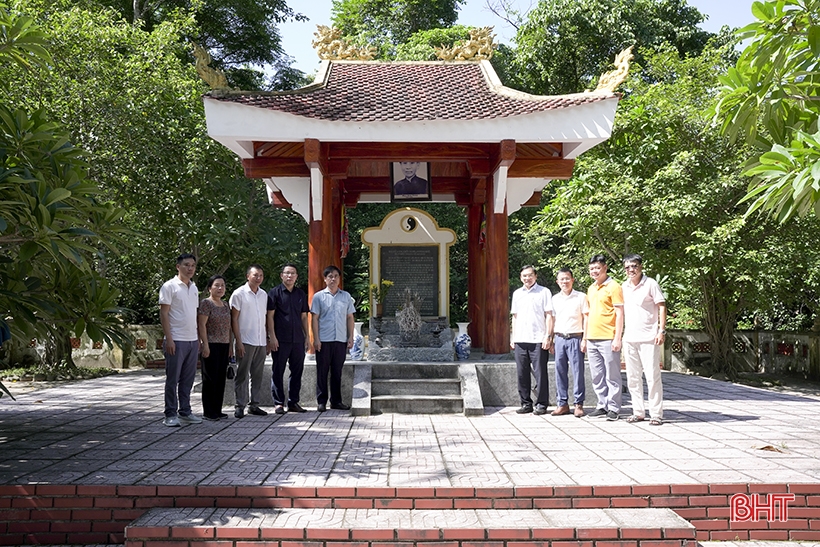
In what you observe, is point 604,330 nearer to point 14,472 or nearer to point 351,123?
point 351,123

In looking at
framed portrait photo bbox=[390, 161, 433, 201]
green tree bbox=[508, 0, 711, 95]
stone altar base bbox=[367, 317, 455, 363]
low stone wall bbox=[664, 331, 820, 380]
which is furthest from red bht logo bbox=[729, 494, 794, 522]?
green tree bbox=[508, 0, 711, 95]

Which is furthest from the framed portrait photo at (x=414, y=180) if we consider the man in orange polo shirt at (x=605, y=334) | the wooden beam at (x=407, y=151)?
the man in orange polo shirt at (x=605, y=334)

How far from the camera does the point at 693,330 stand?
15.5 meters

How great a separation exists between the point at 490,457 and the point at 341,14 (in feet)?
74.8

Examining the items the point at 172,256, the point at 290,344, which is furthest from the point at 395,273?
the point at 172,256

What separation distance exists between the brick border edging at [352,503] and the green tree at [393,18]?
68.7 ft

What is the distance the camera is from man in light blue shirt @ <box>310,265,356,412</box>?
7.39 m

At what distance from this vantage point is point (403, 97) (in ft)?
31.3

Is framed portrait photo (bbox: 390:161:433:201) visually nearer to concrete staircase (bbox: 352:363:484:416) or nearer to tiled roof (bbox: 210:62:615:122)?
tiled roof (bbox: 210:62:615:122)

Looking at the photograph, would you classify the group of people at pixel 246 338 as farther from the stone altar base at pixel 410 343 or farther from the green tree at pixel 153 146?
the green tree at pixel 153 146

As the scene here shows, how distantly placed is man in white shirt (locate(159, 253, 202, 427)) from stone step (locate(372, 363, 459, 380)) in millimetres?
2488

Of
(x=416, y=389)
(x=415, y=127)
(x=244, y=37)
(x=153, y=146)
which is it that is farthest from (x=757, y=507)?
(x=244, y=37)

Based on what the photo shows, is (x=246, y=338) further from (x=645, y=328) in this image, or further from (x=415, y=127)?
(x=645, y=328)

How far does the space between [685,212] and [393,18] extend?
1548cm
